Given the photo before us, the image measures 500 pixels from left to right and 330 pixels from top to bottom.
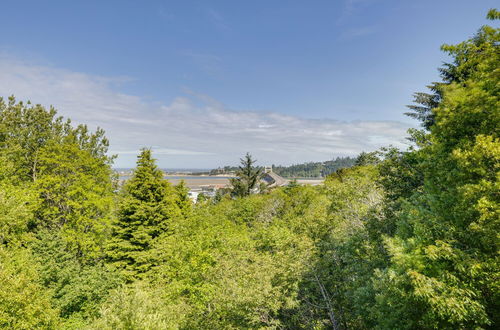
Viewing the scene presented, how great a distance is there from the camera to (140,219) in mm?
21438

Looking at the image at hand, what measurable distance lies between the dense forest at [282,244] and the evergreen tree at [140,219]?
0.13m

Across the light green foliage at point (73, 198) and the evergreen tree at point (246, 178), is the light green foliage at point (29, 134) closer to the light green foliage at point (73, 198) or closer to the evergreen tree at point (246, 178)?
the light green foliage at point (73, 198)

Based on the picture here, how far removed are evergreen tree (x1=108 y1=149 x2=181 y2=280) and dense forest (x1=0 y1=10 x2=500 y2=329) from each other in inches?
5.2

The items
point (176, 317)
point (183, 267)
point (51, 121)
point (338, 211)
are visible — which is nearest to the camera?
point (176, 317)

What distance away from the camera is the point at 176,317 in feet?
44.3

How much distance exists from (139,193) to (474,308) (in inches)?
849

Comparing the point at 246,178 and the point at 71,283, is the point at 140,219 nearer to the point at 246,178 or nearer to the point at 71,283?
the point at 71,283

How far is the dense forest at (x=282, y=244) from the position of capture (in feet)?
22.0

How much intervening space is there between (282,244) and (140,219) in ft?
40.9

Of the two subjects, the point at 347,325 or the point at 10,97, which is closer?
the point at 347,325

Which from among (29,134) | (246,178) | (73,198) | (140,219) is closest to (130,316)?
(140,219)

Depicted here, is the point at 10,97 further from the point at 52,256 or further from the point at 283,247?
the point at 283,247

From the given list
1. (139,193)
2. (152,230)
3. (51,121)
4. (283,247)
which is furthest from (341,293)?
(51,121)

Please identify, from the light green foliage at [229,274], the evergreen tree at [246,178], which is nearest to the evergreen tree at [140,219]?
the light green foliage at [229,274]
